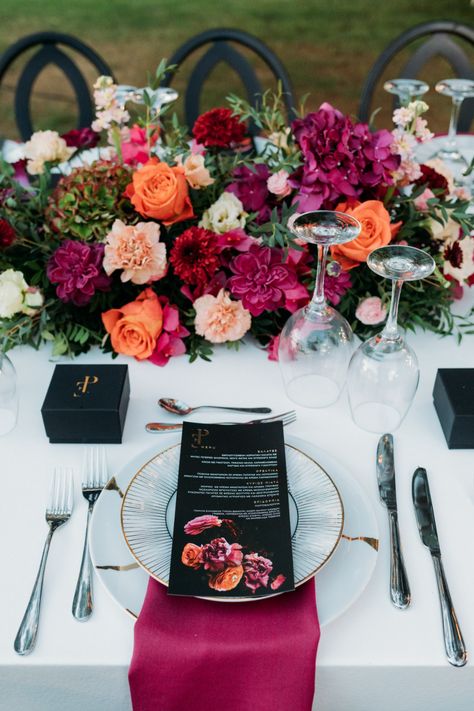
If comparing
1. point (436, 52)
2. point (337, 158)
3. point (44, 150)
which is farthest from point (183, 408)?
point (436, 52)

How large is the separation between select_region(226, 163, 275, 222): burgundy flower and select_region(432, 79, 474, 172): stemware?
667 millimetres

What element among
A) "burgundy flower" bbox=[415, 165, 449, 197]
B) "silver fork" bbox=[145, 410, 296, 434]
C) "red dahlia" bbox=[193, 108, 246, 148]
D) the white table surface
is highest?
"red dahlia" bbox=[193, 108, 246, 148]

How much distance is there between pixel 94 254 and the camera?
0.96 meters

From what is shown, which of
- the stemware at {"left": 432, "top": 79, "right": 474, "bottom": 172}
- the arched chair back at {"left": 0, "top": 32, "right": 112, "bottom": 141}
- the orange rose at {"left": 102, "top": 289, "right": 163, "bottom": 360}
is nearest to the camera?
the orange rose at {"left": 102, "top": 289, "right": 163, "bottom": 360}

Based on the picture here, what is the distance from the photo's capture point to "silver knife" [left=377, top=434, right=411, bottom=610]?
67cm

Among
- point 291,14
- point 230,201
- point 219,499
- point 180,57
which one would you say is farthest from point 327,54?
point 219,499

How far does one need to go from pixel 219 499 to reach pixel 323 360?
306mm

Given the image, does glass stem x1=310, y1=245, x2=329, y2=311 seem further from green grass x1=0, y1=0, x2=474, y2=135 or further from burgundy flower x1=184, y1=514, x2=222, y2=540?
green grass x1=0, y1=0, x2=474, y2=135

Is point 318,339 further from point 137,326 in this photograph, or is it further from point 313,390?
point 137,326

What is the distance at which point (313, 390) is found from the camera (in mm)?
954

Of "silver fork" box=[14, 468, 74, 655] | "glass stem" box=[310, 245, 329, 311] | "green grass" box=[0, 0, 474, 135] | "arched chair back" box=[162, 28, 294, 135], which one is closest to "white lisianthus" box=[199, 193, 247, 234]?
"glass stem" box=[310, 245, 329, 311]

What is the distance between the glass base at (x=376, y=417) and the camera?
2.94 ft

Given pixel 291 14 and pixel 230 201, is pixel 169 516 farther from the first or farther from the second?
pixel 291 14

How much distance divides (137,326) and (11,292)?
192mm
